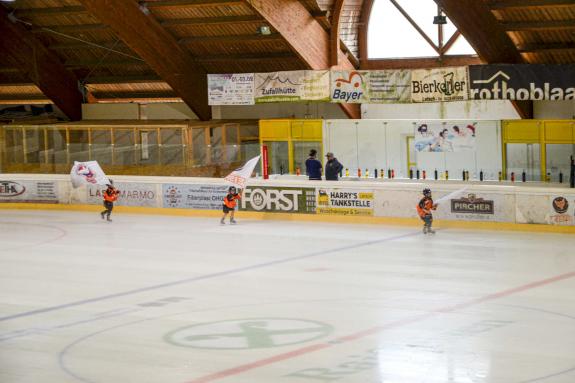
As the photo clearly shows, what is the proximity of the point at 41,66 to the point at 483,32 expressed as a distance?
15782 millimetres

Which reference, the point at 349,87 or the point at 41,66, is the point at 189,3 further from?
the point at 41,66

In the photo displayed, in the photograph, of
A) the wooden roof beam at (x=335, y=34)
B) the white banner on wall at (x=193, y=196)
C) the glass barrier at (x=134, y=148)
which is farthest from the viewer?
the glass barrier at (x=134, y=148)

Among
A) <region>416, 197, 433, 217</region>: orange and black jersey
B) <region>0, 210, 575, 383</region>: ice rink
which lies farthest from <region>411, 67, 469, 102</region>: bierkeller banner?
<region>416, 197, 433, 217</region>: orange and black jersey

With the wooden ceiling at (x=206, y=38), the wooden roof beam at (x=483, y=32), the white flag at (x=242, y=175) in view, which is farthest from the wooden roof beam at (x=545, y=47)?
the white flag at (x=242, y=175)

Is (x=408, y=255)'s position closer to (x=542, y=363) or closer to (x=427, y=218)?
(x=427, y=218)

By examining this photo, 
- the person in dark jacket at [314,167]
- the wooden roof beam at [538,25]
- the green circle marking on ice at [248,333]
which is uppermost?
the wooden roof beam at [538,25]

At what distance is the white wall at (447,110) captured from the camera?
28.1 m

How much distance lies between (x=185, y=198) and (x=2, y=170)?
7.11 metres

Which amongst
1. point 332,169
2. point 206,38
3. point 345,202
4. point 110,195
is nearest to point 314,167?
point 332,169

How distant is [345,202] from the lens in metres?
24.9

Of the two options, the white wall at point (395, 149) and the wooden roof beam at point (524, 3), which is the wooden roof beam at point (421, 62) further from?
the wooden roof beam at point (524, 3)

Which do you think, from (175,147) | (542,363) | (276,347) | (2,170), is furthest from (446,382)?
(2,170)

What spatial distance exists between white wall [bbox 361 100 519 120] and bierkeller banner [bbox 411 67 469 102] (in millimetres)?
1971

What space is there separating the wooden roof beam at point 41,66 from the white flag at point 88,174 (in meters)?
7.73
